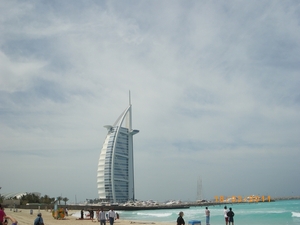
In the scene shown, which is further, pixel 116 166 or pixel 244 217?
pixel 116 166

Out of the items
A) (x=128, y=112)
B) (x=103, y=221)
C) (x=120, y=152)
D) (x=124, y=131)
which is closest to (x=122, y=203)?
(x=120, y=152)

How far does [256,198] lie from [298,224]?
11063 cm

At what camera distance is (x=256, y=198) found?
433ft

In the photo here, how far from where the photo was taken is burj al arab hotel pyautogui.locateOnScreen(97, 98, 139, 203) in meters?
88.0

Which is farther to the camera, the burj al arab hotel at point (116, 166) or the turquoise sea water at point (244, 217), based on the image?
the burj al arab hotel at point (116, 166)

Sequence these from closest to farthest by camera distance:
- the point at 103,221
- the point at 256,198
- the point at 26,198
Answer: the point at 103,221, the point at 26,198, the point at 256,198

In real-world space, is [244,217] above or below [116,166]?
below

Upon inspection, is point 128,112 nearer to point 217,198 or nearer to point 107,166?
point 107,166

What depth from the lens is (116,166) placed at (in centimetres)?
8956

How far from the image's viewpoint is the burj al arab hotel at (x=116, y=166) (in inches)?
3465

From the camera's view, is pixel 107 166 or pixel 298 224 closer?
pixel 298 224

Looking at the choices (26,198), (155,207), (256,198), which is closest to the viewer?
(155,207)

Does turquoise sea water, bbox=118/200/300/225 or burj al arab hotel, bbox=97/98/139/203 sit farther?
burj al arab hotel, bbox=97/98/139/203

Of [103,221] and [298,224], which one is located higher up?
[103,221]
